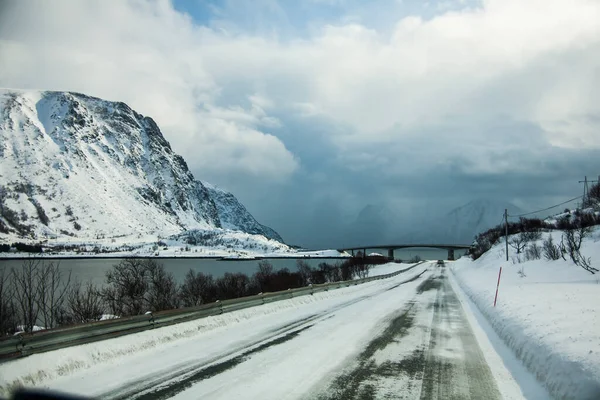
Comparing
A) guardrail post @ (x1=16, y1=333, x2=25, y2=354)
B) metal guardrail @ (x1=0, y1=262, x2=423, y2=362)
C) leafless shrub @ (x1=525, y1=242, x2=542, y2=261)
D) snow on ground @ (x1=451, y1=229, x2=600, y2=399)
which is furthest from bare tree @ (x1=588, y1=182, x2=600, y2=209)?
guardrail post @ (x1=16, y1=333, x2=25, y2=354)

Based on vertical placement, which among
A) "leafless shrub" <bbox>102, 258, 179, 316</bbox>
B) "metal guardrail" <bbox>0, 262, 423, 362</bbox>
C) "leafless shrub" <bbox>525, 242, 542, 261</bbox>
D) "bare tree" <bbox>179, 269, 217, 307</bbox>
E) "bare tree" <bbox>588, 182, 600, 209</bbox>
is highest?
"bare tree" <bbox>588, 182, 600, 209</bbox>

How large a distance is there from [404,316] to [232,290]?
144ft

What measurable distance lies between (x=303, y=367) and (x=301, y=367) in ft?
0.12

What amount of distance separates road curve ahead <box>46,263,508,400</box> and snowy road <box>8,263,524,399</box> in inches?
0.6

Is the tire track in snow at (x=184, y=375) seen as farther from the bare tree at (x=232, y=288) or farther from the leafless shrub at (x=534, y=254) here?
the leafless shrub at (x=534, y=254)

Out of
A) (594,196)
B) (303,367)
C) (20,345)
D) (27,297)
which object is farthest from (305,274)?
(20,345)

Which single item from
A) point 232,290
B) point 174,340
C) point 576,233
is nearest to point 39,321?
point 232,290

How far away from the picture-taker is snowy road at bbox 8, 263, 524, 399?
664cm

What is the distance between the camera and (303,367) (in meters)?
8.03

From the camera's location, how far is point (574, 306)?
14.5 metres

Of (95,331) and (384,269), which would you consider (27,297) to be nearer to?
(95,331)

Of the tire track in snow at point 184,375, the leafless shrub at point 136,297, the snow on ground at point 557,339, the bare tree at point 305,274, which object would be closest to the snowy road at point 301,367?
the tire track in snow at point 184,375

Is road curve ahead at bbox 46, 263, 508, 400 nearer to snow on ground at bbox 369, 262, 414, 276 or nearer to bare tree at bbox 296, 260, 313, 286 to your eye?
bare tree at bbox 296, 260, 313, 286

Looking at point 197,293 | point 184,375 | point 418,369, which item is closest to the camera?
point 184,375
